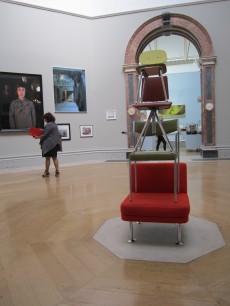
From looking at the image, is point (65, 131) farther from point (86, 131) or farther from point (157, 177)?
point (157, 177)

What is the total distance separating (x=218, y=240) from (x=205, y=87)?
23.5 feet

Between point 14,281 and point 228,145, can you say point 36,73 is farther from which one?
point 14,281

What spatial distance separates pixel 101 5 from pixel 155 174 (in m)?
8.10

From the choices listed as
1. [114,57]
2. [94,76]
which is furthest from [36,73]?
[114,57]

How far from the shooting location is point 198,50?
930cm

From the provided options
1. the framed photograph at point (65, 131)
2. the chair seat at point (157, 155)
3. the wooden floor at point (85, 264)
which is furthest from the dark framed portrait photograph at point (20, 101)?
the chair seat at point (157, 155)

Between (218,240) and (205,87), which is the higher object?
(205,87)

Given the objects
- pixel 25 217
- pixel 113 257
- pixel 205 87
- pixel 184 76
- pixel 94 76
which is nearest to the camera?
pixel 113 257

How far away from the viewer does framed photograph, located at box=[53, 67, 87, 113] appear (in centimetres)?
919

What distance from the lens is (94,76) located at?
32.1 ft

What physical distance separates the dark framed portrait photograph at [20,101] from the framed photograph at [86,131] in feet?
4.70

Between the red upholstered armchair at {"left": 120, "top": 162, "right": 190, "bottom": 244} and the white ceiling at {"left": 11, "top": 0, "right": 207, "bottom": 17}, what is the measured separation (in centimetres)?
767

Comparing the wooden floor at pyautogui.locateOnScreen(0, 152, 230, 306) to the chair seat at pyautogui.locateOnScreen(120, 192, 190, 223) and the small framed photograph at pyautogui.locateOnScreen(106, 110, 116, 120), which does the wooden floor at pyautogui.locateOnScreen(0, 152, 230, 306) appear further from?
the small framed photograph at pyautogui.locateOnScreen(106, 110, 116, 120)

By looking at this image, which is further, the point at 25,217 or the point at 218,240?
the point at 25,217
